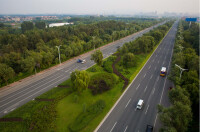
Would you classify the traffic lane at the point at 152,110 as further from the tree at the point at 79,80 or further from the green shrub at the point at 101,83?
the tree at the point at 79,80

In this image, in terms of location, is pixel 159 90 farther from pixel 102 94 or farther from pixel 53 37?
pixel 53 37

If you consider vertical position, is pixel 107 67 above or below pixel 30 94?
above

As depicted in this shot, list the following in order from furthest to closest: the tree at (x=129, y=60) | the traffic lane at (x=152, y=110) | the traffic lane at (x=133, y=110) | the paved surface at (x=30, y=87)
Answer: the tree at (x=129, y=60), the paved surface at (x=30, y=87), the traffic lane at (x=133, y=110), the traffic lane at (x=152, y=110)

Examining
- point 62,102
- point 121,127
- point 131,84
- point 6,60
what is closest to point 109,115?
point 121,127

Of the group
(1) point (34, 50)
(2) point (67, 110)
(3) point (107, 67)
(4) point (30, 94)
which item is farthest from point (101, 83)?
(1) point (34, 50)

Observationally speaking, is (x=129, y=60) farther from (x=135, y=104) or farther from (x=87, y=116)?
(x=87, y=116)

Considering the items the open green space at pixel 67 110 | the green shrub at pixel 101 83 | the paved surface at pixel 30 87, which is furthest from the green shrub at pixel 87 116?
the paved surface at pixel 30 87

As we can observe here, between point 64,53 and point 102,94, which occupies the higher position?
point 64,53
